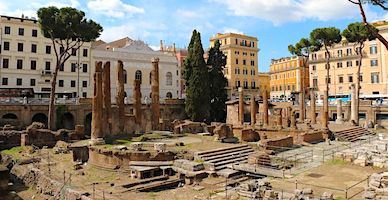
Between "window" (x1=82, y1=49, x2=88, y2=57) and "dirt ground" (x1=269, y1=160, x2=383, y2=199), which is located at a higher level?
"window" (x1=82, y1=49, x2=88, y2=57)

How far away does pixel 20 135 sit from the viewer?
106 feet

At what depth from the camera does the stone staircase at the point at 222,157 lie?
2067cm

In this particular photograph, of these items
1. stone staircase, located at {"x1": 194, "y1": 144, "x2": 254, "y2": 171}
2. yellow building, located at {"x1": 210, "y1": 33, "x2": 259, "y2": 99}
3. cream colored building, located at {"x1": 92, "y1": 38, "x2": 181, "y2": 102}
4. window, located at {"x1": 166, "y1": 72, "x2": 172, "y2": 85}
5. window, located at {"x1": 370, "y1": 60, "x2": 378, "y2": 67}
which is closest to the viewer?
stone staircase, located at {"x1": 194, "y1": 144, "x2": 254, "y2": 171}

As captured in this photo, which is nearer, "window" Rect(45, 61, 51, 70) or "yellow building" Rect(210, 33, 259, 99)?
"window" Rect(45, 61, 51, 70)

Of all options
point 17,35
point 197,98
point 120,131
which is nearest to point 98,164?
point 120,131

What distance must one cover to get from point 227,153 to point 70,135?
16.7m

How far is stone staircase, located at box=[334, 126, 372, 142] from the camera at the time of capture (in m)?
32.2

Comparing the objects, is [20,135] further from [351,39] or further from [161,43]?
[161,43]

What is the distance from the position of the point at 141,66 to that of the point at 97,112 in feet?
98.7

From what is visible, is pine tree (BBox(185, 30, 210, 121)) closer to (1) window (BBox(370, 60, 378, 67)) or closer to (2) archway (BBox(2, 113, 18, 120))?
(2) archway (BBox(2, 113, 18, 120))

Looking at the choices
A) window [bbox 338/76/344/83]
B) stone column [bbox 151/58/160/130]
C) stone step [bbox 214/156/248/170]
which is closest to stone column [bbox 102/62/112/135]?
stone column [bbox 151/58/160/130]

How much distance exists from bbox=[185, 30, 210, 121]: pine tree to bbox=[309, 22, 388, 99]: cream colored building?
69.4 ft

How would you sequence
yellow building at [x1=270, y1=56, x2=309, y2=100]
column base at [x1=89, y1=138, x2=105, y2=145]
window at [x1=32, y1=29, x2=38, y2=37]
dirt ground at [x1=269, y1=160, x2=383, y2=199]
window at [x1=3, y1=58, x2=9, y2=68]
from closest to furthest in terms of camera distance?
dirt ground at [x1=269, y1=160, x2=383, y2=199]
column base at [x1=89, y1=138, x2=105, y2=145]
window at [x1=3, y1=58, x2=9, y2=68]
window at [x1=32, y1=29, x2=38, y2=37]
yellow building at [x1=270, y1=56, x2=309, y2=100]

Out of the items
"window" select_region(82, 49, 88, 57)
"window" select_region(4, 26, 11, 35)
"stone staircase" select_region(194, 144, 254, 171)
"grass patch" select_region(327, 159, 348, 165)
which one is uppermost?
"window" select_region(4, 26, 11, 35)
